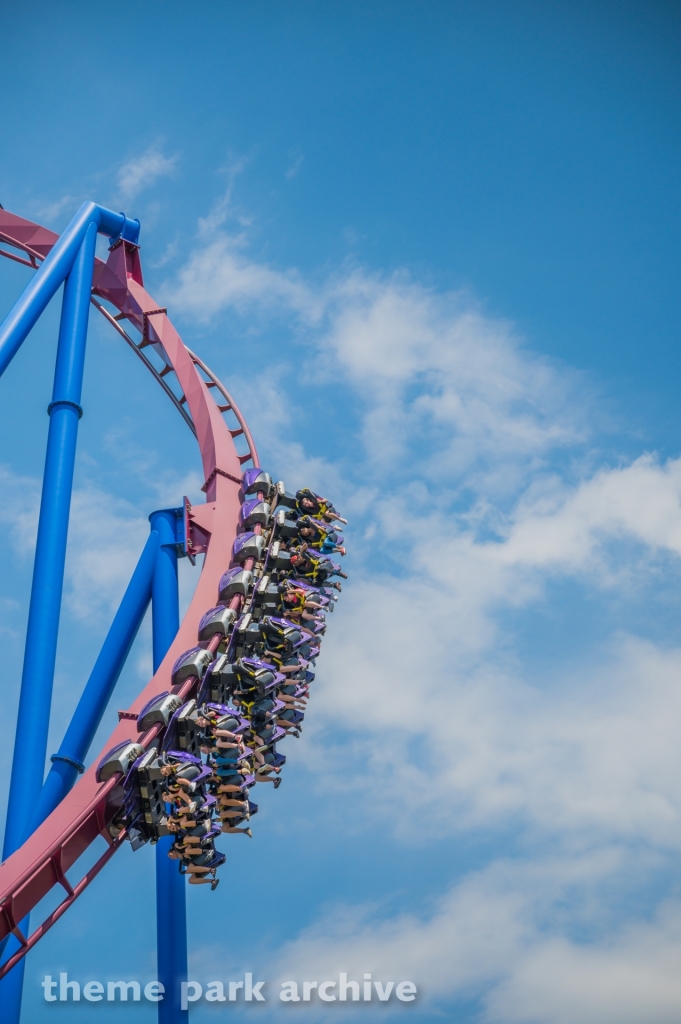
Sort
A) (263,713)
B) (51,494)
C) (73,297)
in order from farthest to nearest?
(73,297) < (51,494) < (263,713)

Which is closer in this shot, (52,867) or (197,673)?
(52,867)

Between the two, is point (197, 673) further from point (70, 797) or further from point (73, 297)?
point (73, 297)

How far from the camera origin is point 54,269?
36.6 feet

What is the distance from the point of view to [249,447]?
11.5m

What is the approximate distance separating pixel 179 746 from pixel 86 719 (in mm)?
2147

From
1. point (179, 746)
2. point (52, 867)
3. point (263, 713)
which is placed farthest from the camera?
point (263, 713)

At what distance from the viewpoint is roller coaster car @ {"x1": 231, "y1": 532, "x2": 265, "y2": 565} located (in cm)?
980

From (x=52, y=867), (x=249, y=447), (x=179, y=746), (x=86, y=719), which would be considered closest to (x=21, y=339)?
(x=249, y=447)

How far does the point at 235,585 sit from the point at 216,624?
0.51m

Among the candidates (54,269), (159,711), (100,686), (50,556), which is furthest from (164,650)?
(54,269)

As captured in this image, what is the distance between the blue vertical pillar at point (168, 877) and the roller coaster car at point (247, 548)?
3.56 ft

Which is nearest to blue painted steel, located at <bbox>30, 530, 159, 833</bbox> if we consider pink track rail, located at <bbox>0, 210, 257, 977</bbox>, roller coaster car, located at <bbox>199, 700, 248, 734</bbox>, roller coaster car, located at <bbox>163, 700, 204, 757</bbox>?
pink track rail, located at <bbox>0, 210, 257, 977</bbox>

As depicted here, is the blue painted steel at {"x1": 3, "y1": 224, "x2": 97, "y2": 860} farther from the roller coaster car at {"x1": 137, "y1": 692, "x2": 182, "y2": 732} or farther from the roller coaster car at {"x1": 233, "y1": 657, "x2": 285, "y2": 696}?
the roller coaster car at {"x1": 233, "y1": 657, "x2": 285, "y2": 696}

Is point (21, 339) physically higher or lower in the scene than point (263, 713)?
higher
